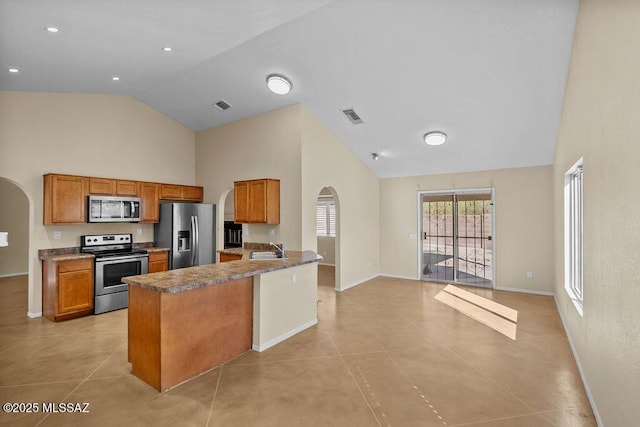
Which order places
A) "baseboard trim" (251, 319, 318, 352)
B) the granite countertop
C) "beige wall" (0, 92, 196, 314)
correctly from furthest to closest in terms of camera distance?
1. "beige wall" (0, 92, 196, 314)
2. "baseboard trim" (251, 319, 318, 352)
3. the granite countertop

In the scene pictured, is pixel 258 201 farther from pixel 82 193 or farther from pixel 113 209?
pixel 82 193

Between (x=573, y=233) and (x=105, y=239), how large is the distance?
22.5 ft

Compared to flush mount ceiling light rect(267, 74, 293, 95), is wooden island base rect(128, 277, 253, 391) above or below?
below

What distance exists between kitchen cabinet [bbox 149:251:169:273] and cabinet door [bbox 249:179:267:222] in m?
1.81

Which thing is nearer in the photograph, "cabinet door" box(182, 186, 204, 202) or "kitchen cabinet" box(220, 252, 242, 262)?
"kitchen cabinet" box(220, 252, 242, 262)

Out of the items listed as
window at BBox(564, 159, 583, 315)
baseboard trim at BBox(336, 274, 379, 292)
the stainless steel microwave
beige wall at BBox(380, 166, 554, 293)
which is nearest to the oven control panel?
the stainless steel microwave

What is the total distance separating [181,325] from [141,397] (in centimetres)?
61

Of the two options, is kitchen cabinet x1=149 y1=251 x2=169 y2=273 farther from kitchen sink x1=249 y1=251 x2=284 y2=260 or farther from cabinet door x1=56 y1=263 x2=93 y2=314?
kitchen sink x1=249 y1=251 x2=284 y2=260

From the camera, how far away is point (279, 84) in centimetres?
440

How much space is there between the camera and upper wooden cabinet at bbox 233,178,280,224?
5098mm

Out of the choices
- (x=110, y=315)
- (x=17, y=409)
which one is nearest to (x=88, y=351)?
(x=17, y=409)

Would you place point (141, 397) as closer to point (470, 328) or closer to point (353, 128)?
point (470, 328)

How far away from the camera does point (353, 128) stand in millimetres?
5520

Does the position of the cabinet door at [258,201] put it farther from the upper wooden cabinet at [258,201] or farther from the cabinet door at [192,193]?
the cabinet door at [192,193]
